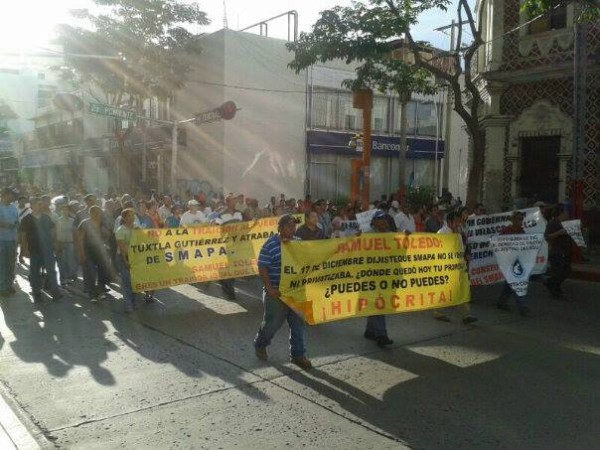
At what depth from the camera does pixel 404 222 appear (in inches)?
494

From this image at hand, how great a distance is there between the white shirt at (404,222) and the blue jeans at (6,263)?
7066mm

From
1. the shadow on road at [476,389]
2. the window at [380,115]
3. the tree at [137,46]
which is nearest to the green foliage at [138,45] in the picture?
the tree at [137,46]

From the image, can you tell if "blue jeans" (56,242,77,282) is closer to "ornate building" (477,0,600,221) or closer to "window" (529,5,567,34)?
"ornate building" (477,0,600,221)

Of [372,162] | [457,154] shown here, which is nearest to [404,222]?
[372,162]

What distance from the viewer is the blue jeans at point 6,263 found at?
10305mm

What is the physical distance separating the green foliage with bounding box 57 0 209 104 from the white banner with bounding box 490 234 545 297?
780 inches

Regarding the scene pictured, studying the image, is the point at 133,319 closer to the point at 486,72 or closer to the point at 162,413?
the point at 162,413

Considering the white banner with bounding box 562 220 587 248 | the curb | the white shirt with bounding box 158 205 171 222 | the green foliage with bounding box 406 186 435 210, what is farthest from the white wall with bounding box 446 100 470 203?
the curb

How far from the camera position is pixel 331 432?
4.77 meters

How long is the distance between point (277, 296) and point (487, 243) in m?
4.48

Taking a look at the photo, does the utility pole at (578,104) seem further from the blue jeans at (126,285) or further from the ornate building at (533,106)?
the blue jeans at (126,285)

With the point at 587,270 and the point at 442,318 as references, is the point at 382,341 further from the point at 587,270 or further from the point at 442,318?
the point at 587,270

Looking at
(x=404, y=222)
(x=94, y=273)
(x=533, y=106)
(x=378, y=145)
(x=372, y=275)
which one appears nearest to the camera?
(x=372, y=275)

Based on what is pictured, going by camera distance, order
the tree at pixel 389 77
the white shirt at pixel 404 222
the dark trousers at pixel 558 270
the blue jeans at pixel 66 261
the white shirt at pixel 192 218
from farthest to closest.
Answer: the tree at pixel 389 77, the white shirt at pixel 192 218, the white shirt at pixel 404 222, the blue jeans at pixel 66 261, the dark trousers at pixel 558 270
